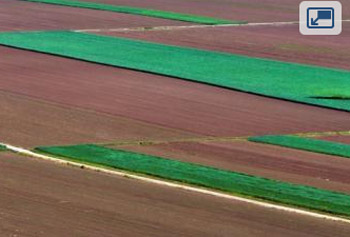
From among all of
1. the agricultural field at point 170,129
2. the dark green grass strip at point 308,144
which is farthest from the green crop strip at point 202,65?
the dark green grass strip at point 308,144

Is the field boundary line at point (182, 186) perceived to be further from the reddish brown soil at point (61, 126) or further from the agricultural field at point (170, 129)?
the reddish brown soil at point (61, 126)

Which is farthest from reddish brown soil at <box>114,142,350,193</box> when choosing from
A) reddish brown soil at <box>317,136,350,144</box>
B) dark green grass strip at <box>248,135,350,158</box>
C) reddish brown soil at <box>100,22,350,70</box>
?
reddish brown soil at <box>100,22,350,70</box>

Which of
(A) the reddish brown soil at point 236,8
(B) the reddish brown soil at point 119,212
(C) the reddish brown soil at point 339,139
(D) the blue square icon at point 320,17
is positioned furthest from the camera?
(A) the reddish brown soil at point 236,8

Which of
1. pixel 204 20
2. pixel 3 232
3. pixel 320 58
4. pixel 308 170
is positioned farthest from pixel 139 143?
pixel 204 20

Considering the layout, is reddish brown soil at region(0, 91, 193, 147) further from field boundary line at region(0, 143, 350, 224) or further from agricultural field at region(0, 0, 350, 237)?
field boundary line at region(0, 143, 350, 224)

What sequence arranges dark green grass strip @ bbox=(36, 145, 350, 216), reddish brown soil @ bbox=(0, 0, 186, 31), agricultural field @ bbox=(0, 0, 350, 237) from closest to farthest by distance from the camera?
agricultural field @ bbox=(0, 0, 350, 237) → dark green grass strip @ bbox=(36, 145, 350, 216) → reddish brown soil @ bbox=(0, 0, 186, 31)

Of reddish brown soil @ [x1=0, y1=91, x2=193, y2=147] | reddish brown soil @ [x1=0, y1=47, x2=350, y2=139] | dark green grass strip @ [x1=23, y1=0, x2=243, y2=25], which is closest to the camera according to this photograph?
reddish brown soil @ [x1=0, y1=91, x2=193, y2=147]

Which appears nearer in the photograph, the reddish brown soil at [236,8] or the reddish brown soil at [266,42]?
the reddish brown soil at [266,42]
